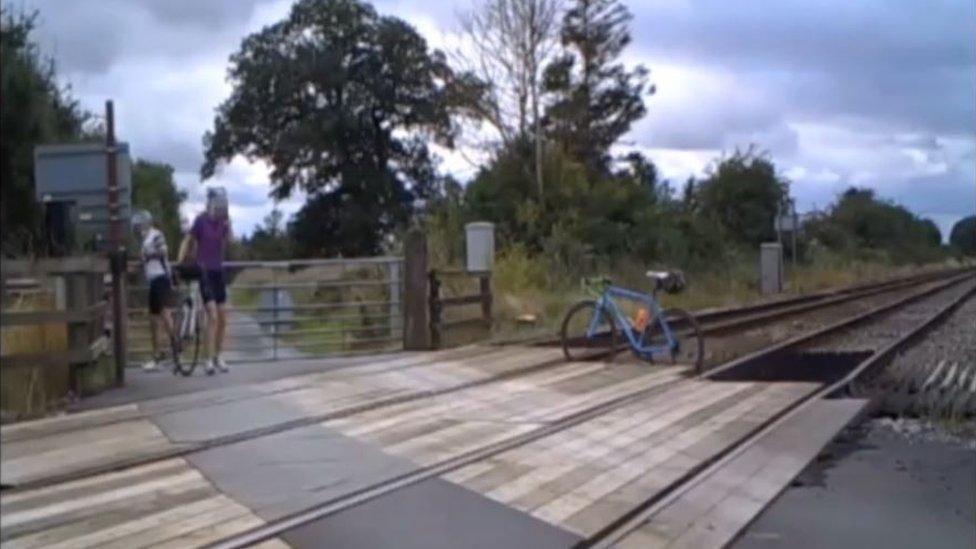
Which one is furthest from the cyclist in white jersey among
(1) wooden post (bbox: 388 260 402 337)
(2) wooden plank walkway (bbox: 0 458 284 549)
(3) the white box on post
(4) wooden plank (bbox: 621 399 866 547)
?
(3) the white box on post

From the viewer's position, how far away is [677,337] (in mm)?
15844

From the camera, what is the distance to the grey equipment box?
2.60 m

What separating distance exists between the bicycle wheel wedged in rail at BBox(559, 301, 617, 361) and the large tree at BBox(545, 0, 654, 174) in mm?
18160

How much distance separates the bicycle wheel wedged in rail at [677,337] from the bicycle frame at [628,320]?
4cm

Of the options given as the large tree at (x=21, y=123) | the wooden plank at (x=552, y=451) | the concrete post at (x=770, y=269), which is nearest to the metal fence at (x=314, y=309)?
the wooden plank at (x=552, y=451)

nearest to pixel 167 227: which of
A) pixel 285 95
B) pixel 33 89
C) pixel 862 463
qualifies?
pixel 285 95

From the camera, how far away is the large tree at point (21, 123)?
2223mm

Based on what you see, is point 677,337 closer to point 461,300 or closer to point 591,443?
point 461,300

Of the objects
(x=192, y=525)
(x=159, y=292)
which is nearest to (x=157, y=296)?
(x=159, y=292)

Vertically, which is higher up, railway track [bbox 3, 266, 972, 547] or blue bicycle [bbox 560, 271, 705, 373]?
blue bicycle [bbox 560, 271, 705, 373]

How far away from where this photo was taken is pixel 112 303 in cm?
1090

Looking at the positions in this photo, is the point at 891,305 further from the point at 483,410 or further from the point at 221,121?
the point at 221,121

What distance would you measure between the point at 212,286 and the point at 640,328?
15.0 feet

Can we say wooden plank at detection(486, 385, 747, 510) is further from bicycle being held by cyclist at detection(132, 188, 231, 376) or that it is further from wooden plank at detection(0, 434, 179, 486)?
bicycle being held by cyclist at detection(132, 188, 231, 376)
